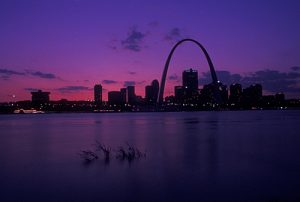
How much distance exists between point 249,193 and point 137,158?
11402 mm

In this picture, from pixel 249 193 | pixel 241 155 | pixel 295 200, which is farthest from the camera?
pixel 241 155

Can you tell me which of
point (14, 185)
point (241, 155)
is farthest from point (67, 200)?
point (241, 155)

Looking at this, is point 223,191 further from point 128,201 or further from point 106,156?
point 106,156

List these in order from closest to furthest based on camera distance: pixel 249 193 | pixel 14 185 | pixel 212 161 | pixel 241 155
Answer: pixel 249 193, pixel 14 185, pixel 212 161, pixel 241 155

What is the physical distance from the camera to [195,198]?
1412 centimetres

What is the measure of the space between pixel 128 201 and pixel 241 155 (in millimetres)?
14590

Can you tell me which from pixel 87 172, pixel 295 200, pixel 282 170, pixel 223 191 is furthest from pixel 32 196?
pixel 282 170

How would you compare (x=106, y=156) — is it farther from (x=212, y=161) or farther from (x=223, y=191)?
(x=223, y=191)

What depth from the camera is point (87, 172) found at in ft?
65.2

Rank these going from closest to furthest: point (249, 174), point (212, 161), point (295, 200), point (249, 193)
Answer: point (295, 200)
point (249, 193)
point (249, 174)
point (212, 161)

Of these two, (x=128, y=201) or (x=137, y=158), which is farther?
(x=137, y=158)

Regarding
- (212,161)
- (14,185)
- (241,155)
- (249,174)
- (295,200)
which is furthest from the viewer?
(241,155)

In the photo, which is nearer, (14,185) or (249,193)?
(249,193)

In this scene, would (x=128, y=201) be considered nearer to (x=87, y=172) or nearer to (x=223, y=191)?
(x=223, y=191)
